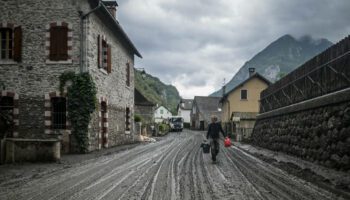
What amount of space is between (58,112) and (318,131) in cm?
1283

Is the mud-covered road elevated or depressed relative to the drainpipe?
depressed

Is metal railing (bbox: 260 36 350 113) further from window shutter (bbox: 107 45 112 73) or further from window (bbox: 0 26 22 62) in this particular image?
window (bbox: 0 26 22 62)

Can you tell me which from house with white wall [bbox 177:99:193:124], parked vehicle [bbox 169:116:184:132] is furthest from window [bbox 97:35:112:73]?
house with white wall [bbox 177:99:193:124]

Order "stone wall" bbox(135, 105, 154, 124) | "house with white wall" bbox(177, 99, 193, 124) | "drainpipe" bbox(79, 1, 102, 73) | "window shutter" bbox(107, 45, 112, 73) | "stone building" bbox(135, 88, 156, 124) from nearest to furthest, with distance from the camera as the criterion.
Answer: "drainpipe" bbox(79, 1, 102, 73)
"window shutter" bbox(107, 45, 112, 73)
"stone building" bbox(135, 88, 156, 124)
"stone wall" bbox(135, 105, 154, 124)
"house with white wall" bbox(177, 99, 193, 124)

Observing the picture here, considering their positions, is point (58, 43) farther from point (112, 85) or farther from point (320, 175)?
point (320, 175)

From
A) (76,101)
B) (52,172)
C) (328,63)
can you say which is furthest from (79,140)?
(328,63)

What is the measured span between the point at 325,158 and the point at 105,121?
15216mm

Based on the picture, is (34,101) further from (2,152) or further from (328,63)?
(328,63)

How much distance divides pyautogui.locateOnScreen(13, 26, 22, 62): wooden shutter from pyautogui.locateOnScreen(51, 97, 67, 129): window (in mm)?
2714

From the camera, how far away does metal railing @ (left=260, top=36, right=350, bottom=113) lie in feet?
42.4

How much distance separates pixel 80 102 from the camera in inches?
827

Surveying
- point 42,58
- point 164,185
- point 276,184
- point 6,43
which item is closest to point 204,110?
point 6,43

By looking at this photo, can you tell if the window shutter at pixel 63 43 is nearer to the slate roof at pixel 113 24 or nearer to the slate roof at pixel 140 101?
the slate roof at pixel 113 24

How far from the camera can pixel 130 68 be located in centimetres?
3469
